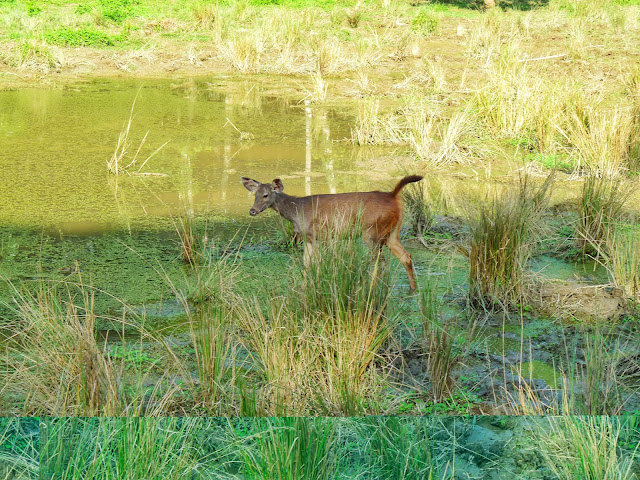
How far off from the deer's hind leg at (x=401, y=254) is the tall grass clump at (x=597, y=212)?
5.04ft

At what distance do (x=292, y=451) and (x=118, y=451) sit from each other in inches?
26.5

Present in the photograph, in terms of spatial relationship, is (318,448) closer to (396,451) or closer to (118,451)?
(396,451)

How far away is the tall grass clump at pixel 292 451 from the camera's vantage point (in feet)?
10.0

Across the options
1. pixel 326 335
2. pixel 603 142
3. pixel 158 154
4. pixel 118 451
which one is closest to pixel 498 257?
pixel 326 335

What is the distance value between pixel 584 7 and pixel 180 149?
14.2m

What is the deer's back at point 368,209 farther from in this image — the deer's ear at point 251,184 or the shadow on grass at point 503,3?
the shadow on grass at point 503,3

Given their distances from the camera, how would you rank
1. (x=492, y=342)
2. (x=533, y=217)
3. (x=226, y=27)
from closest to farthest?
(x=492, y=342), (x=533, y=217), (x=226, y=27)

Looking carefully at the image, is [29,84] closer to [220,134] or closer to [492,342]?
[220,134]

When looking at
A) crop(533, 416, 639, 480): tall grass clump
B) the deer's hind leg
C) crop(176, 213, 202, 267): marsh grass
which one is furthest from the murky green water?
crop(533, 416, 639, 480): tall grass clump

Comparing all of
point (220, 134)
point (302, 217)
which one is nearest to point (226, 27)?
Result: point (220, 134)

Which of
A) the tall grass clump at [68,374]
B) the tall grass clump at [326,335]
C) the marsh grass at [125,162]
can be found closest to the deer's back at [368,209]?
the tall grass clump at [326,335]

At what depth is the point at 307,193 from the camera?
8586 millimetres

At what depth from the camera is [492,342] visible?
500 cm

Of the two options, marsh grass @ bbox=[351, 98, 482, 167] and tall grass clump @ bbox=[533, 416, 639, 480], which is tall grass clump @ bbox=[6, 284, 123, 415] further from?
marsh grass @ bbox=[351, 98, 482, 167]
